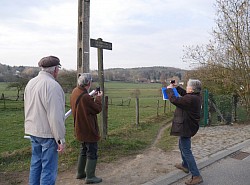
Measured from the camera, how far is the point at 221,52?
44.2 feet

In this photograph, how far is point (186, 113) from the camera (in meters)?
4.61

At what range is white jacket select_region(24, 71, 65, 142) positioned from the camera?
3.24m

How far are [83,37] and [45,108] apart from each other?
11.3 feet

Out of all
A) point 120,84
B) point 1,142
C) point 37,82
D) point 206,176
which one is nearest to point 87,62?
point 37,82

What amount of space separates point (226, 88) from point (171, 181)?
10.6 m

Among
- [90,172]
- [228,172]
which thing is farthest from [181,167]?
[90,172]

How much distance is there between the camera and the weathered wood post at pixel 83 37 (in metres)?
6.34

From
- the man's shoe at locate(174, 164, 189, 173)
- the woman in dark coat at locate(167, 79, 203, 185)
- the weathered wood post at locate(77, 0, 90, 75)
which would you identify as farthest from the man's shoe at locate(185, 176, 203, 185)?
the weathered wood post at locate(77, 0, 90, 75)

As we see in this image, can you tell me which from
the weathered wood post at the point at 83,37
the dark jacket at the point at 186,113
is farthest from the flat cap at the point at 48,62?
the weathered wood post at the point at 83,37

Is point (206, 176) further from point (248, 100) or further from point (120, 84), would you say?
point (120, 84)

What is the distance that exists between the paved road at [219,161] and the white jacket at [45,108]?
6.82 feet

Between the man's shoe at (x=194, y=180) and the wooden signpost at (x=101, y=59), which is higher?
the wooden signpost at (x=101, y=59)

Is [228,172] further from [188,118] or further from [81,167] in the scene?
[81,167]

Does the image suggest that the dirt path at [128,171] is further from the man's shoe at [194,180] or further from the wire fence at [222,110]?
the wire fence at [222,110]
